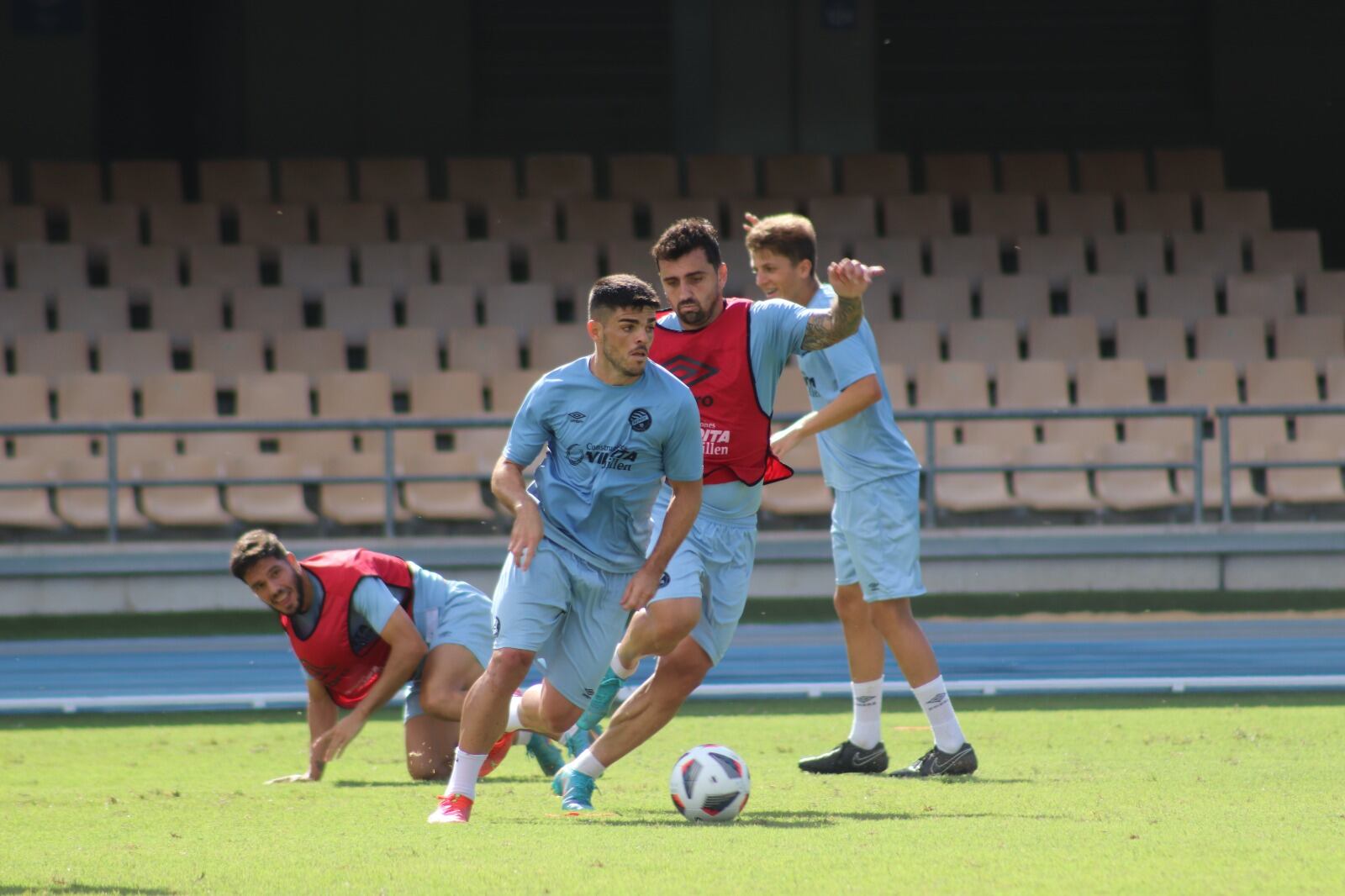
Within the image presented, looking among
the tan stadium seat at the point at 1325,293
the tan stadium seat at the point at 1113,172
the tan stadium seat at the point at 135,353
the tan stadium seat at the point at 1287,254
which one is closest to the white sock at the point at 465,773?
the tan stadium seat at the point at 135,353

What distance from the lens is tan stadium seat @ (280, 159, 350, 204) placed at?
1519 cm

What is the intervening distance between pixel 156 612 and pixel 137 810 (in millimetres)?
6377

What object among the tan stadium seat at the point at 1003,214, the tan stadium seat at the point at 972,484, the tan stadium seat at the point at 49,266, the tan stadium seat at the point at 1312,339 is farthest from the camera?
the tan stadium seat at the point at 1003,214

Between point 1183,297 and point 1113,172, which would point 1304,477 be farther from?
point 1113,172

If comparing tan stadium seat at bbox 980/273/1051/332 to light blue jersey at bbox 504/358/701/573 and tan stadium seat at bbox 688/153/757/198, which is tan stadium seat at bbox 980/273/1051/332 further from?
light blue jersey at bbox 504/358/701/573

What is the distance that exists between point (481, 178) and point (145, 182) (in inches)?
122

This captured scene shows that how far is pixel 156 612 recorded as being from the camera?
1130cm

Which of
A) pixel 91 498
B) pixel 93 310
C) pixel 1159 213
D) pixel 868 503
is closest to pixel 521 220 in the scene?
pixel 93 310

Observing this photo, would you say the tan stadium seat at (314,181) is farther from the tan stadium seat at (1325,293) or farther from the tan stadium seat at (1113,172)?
the tan stadium seat at (1325,293)

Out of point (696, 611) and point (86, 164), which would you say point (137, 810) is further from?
point (86, 164)

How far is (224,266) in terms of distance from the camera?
14000 millimetres

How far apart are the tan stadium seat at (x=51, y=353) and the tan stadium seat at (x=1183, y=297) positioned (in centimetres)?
873

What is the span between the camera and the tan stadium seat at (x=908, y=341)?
13.2m

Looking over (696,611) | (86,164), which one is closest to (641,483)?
(696,611)
